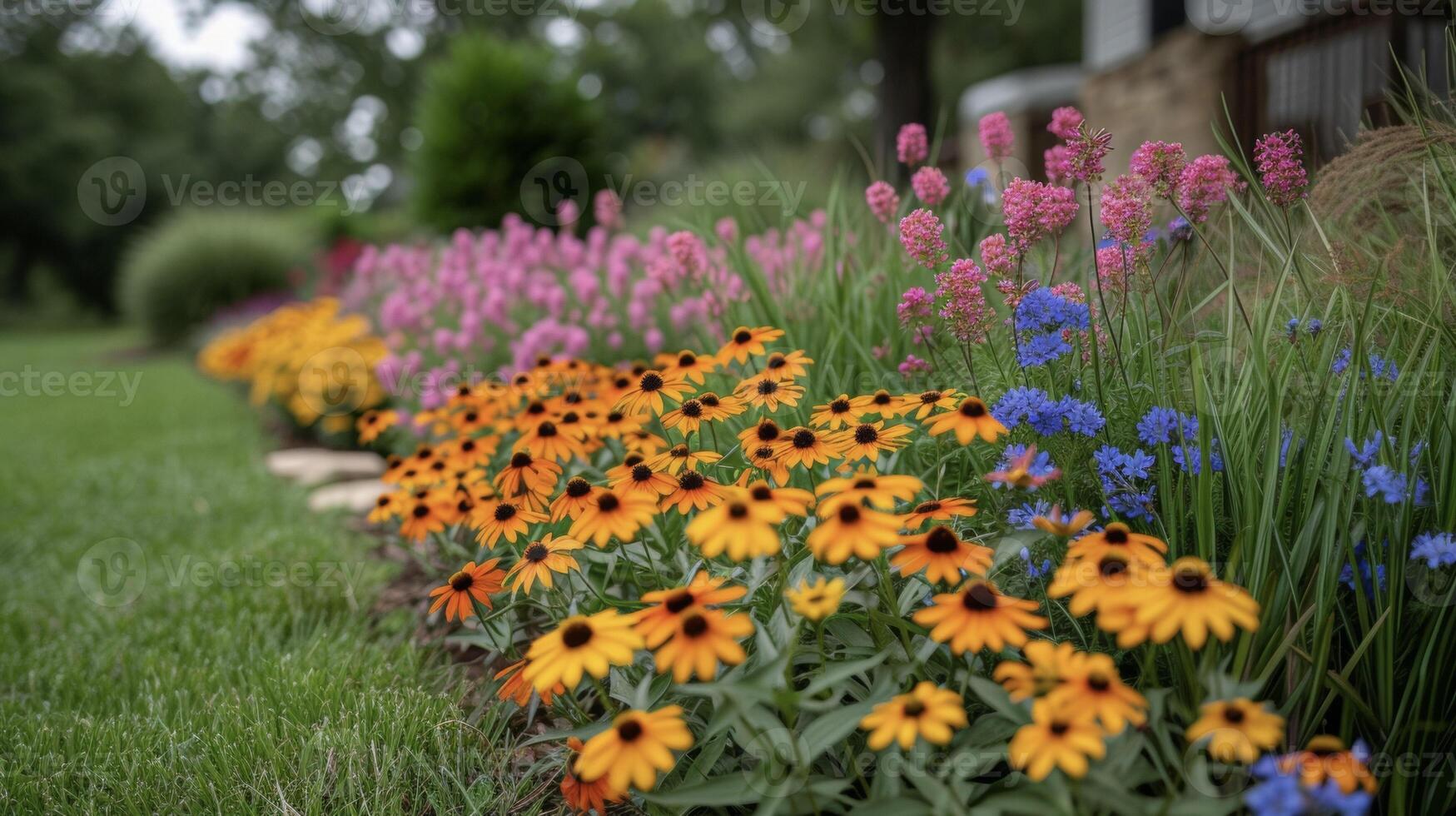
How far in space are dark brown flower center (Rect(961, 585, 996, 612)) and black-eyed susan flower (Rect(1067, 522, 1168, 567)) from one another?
5.8 inches

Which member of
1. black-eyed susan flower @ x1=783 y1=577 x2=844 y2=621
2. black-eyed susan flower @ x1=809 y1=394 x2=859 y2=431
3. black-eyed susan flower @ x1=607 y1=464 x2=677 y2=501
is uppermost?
black-eyed susan flower @ x1=809 y1=394 x2=859 y2=431

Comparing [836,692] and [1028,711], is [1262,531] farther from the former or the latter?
[836,692]

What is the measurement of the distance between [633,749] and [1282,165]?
1.61 metres

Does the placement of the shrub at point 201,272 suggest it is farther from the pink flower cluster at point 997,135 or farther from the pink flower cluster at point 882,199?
the pink flower cluster at point 997,135

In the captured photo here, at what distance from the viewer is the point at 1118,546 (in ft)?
4.32

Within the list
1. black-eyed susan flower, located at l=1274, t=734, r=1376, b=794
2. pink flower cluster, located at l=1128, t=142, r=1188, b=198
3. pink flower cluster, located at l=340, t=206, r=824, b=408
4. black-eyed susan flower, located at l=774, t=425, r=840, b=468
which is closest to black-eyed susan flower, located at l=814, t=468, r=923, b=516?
black-eyed susan flower, located at l=774, t=425, r=840, b=468

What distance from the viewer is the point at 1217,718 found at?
1.13m

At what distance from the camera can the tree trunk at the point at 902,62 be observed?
8570mm

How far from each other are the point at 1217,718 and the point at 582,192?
7593 millimetres

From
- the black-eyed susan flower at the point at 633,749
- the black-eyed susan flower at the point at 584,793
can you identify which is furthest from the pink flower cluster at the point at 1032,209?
the black-eyed susan flower at the point at 584,793

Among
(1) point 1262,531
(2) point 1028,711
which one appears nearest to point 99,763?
(2) point 1028,711

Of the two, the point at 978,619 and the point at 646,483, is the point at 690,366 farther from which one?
the point at 978,619

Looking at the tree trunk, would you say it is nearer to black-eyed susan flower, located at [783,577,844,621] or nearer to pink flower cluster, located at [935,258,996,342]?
pink flower cluster, located at [935,258,996,342]

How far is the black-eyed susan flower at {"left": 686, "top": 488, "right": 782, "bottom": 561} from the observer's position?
128 cm
